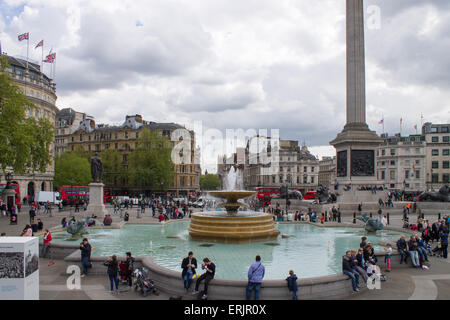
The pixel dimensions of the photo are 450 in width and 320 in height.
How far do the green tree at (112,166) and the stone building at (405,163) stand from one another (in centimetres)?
5913

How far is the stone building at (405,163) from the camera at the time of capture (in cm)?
7906

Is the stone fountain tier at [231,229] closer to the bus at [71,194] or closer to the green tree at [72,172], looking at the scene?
the bus at [71,194]

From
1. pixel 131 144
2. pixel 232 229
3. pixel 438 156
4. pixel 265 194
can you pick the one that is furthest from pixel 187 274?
pixel 438 156

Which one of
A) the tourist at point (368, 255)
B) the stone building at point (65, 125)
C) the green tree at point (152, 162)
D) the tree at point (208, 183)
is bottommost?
the tree at point (208, 183)

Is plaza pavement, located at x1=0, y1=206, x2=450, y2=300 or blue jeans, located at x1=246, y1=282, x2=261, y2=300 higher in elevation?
blue jeans, located at x1=246, y1=282, x2=261, y2=300

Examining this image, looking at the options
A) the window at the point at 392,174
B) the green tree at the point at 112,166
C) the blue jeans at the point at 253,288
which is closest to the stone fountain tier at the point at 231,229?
the blue jeans at the point at 253,288

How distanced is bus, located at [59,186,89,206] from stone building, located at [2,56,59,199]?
10.1 m

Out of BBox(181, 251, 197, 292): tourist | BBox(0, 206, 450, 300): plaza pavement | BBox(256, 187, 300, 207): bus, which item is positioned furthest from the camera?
BBox(256, 187, 300, 207): bus

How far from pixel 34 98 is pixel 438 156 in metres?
86.1

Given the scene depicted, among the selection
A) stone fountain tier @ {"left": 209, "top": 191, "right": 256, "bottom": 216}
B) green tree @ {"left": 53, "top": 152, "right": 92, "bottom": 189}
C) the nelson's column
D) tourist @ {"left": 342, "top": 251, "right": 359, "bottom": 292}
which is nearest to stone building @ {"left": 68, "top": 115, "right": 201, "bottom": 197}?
green tree @ {"left": 53, "top": 152, "right": 92, "bottom": 189}

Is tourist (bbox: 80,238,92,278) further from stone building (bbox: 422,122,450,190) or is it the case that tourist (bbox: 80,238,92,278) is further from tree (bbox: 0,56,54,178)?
stone building (bbox: 422,122,450,190)

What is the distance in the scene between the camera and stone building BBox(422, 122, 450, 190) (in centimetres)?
8069
